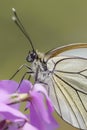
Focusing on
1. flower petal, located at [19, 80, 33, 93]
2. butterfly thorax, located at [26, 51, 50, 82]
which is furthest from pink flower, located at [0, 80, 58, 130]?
butterfly thorax, located at [26, 51, 50, 82]

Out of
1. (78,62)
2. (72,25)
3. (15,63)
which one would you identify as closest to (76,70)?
(78,62)

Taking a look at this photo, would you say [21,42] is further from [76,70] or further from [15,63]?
[76,70]

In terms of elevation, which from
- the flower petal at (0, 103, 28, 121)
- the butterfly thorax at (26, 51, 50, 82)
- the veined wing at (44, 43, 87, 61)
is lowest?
the flower petal at (0, 103, 28, 121)

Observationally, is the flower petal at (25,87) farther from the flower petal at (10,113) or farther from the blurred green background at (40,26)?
the blurred green background at (40,26)

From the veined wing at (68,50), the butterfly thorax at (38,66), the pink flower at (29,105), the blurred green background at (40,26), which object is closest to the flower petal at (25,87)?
the pink flower at (29,105)

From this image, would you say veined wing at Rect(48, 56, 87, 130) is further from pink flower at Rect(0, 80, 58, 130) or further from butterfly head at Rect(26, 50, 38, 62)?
pink flower at Rect(0, 80, 58, 130)
